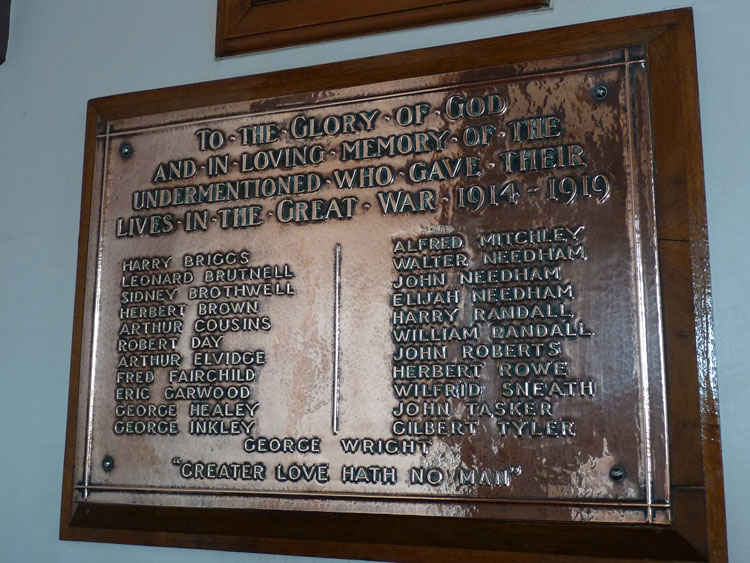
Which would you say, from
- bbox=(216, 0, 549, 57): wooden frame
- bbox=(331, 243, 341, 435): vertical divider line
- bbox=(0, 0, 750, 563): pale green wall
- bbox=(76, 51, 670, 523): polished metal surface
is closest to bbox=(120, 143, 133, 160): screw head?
bbox=(76, 51, 670, 523): polished metal surface

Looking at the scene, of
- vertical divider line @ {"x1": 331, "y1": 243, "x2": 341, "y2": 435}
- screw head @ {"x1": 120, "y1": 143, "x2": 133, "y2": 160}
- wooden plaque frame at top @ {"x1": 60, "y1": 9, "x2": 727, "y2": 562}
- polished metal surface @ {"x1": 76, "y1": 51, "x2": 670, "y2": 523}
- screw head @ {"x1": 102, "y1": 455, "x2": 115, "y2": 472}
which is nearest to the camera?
wooden plaque frame at top @ {"x1": 60, "y1": 9, "x2": 727, "y2": 562}

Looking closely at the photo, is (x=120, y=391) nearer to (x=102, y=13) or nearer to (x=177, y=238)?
(x=177, y=238)

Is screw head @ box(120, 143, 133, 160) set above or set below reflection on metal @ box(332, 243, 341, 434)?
above

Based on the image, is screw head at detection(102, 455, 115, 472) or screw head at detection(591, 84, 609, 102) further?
screw head at detection(102, 455, 115, 472)

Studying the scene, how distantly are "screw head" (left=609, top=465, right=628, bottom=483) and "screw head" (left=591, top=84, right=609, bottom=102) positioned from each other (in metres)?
0.79

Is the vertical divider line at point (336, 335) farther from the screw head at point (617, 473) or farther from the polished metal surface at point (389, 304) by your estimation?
the screw head at point (617, 473)

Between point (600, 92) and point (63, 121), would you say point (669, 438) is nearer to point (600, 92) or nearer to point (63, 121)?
point (600, 92)

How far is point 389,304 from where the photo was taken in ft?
6.20

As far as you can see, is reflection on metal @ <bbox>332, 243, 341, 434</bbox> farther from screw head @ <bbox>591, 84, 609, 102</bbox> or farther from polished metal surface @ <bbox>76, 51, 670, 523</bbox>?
screw head @ <bbox>591, 84, 609, 102</bbox>

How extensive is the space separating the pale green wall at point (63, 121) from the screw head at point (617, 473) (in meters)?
0.62

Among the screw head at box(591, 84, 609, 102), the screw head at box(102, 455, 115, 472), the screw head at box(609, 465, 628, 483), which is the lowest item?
the screw head at box(102, 455, 115, 472)

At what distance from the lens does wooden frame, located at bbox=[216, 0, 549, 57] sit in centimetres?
197

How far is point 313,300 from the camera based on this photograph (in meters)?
1.95

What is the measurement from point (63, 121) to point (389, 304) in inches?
45.1
